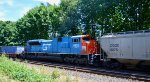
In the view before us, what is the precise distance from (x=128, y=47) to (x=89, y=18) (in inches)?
687

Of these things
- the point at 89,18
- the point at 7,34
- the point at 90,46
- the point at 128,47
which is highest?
the point at 89,18

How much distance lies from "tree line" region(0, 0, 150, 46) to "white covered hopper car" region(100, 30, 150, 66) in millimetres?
9005

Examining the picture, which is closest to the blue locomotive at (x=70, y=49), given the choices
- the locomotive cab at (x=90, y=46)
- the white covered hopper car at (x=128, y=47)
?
the locomotive cab at (x=90, y=46)

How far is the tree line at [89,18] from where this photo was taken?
34031mm

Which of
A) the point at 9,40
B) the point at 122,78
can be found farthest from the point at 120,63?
the point at 9,40

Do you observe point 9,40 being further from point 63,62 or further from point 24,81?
point 24,81

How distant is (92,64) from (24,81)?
14290mm

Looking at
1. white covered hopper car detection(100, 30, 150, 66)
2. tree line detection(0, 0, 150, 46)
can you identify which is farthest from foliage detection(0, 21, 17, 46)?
white covered hopper car detection(100, 30, 150, 66)

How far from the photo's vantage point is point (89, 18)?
40656 mm

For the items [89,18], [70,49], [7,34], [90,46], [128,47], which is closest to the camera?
[128,47]

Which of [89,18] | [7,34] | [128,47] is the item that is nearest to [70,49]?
[128,47]

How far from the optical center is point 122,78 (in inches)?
755

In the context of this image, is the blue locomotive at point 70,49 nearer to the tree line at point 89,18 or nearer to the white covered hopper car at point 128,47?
the white covered hopper car at point 128,47

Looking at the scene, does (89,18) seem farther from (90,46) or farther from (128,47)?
(128,47)
